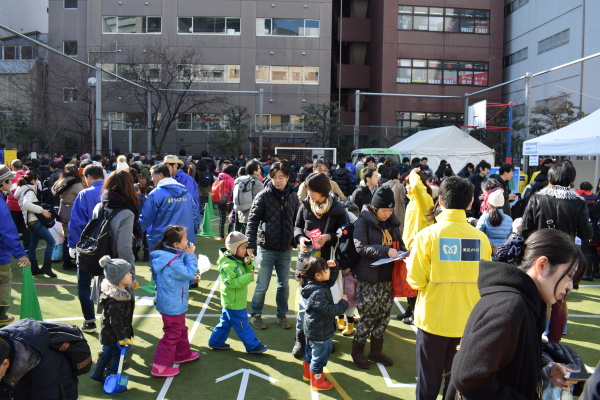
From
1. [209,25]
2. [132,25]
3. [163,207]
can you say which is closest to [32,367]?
[163,207]

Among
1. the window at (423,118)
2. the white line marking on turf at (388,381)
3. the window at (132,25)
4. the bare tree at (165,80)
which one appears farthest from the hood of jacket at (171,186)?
the window at (132,25)

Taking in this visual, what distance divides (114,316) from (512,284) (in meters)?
3.46

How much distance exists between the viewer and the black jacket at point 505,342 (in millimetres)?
1933

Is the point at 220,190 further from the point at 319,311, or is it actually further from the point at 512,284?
the point at 512,284

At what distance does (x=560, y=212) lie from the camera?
17.1 ft

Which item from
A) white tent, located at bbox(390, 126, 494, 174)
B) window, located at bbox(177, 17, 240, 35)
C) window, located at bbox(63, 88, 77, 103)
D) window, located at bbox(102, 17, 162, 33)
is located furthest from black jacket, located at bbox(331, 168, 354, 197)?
window, located at bbox(102, 17, 162, 33)

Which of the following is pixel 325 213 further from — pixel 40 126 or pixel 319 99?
pixel 319 99

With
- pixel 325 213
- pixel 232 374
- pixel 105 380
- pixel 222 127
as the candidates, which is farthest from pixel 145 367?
pixel 222 127

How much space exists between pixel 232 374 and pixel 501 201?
3715 millimetres

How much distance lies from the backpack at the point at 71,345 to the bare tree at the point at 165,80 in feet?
92.7

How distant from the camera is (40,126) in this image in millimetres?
23781

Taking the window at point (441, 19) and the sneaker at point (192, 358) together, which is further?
the window at point (441, 19)

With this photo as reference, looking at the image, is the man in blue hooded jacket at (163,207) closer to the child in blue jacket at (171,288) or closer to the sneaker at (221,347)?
the child in blue jacket at (171,288)

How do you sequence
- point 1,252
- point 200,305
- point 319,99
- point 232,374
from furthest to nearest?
1. point 319,99
2. point 200,305
3. point 1,252
4. point 232,374
